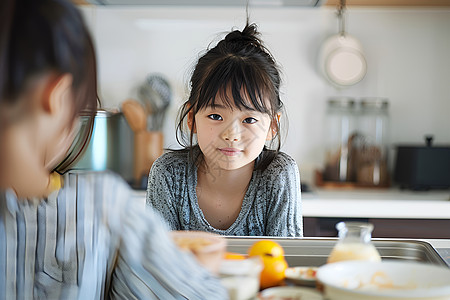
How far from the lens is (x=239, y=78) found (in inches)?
47.3

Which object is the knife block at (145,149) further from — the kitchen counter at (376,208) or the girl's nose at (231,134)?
the girl's nose at (231,134)

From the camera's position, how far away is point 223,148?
3.88 ft

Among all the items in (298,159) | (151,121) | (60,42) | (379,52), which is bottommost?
(298,159)

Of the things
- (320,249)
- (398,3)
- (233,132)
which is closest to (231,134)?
Answer: (233,132)

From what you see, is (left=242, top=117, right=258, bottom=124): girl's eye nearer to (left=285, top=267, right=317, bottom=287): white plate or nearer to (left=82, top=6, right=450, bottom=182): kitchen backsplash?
(left=285, top=267, right=317, bottom=287): white plate

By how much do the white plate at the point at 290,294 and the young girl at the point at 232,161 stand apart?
481 millimetres

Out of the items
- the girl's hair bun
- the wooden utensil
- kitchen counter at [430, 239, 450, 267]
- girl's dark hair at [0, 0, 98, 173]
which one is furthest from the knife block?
girl's dark hair at [0, 0, 98, 173]

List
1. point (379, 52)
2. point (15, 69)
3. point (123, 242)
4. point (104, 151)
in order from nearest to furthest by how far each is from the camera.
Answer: point (15, 69), point (123, 242), point (104, 151), point (379, 52)

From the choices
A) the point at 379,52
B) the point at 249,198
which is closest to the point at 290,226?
the point at 249,198

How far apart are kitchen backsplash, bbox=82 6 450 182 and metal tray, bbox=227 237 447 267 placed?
1711 mm

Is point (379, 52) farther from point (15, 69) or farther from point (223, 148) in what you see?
point (15, 69)

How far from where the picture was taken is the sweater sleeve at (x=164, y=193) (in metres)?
1.29

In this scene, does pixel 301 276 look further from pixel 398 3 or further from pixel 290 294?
pixel 398 3

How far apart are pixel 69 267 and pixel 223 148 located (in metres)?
0.59
